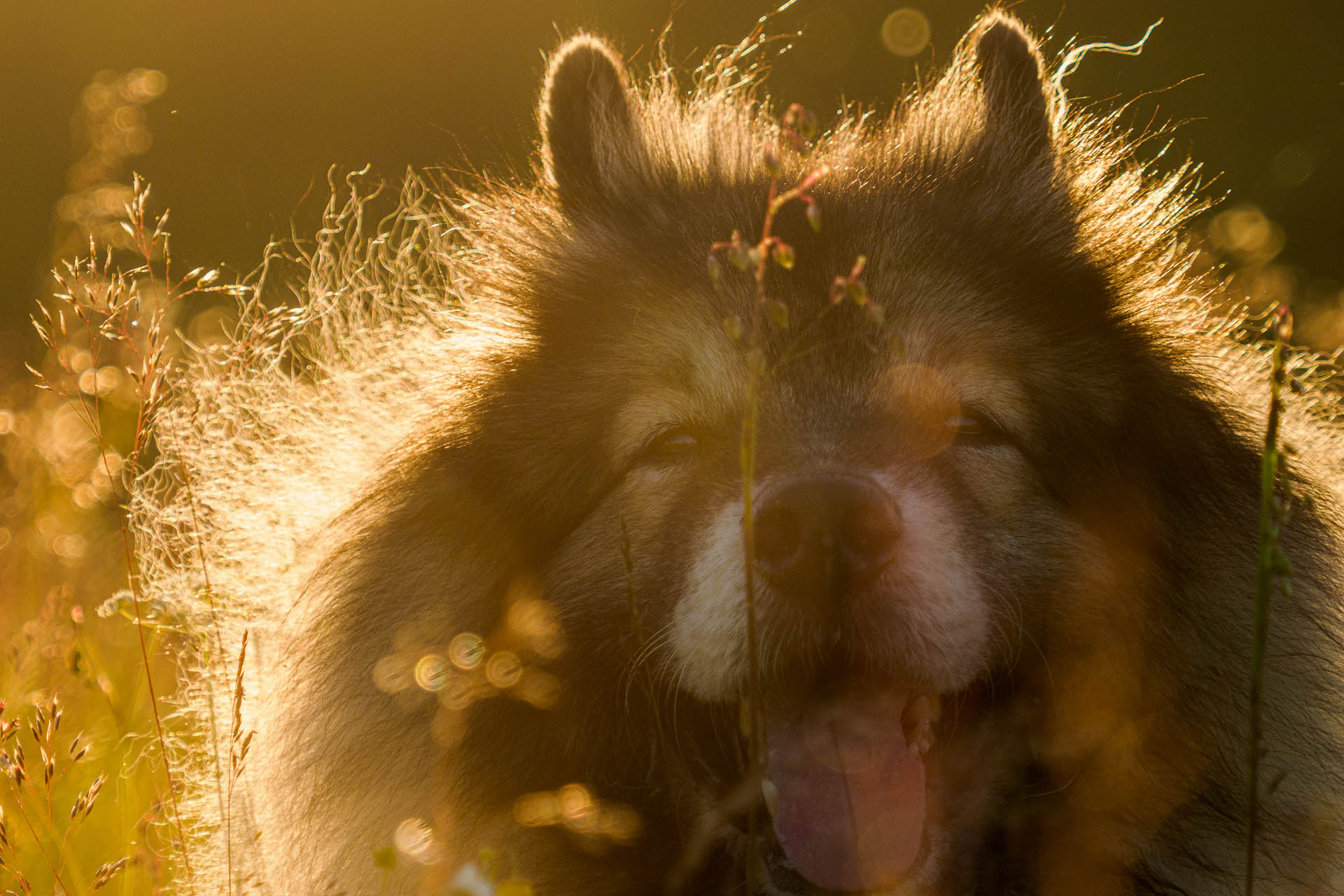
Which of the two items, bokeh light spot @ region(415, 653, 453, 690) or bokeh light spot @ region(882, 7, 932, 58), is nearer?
bokeh light spot @ region(415, 653, 453, 690)

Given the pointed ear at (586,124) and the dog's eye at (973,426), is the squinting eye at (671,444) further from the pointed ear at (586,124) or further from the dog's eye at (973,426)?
the pointed ear at (586,124)

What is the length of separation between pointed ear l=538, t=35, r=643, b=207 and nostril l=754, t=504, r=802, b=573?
1.21 m

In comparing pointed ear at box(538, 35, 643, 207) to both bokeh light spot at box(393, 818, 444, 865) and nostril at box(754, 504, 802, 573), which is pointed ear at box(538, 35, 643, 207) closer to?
nostril at box(754, 504, 802, 573)

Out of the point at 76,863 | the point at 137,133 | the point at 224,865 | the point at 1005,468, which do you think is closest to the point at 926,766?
the point at 1005,468

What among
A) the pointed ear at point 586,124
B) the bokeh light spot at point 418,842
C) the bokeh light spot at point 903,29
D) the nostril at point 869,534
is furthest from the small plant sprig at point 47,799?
the bokeh light spot at point 903,29

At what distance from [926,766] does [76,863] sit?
90.9 inches

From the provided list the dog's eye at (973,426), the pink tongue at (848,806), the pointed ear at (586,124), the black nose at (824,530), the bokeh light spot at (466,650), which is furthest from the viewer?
the pointed ear at (586,124)

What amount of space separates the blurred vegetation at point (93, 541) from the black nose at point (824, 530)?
1327 mm

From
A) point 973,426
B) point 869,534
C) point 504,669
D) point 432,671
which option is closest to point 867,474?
point 869,534

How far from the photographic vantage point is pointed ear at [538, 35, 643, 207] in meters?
3.32

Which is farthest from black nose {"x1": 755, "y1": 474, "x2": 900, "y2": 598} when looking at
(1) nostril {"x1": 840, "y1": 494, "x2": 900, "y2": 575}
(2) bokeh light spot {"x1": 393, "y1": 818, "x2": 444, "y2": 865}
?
(2) bokeh light spot {"x1": 393, "y1": 818, "x2": 444, "y2": 865}

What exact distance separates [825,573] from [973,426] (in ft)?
2.00

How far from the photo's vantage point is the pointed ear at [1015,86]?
3.37m

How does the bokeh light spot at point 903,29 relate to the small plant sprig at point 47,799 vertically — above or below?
above
